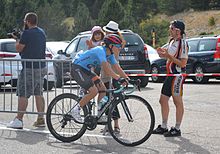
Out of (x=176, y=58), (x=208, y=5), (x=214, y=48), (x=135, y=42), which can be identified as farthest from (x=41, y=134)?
(x=208, y=5)

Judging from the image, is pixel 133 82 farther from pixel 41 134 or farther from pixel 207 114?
pixel 207 114

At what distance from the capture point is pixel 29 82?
9219mm

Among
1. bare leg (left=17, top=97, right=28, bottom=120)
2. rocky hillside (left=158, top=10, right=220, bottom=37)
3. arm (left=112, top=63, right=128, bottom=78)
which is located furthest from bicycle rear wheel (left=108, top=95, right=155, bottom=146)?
rocky hillside (left=158, top=10, right=220, bottom=37)

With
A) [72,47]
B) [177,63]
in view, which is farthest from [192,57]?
[177,63]

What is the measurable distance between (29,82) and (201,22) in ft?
186

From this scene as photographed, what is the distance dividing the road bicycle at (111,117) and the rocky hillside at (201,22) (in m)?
47.5

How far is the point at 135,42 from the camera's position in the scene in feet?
54.6

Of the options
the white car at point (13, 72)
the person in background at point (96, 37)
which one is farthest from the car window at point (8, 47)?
the person in background at point (96, 37)

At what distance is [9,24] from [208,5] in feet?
A: 95.9

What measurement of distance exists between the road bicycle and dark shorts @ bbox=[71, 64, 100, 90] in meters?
0.24

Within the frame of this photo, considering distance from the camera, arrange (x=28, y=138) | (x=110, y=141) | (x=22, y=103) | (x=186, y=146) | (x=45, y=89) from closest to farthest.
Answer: (x=186, y=146)
(x=110, y=141)
(x=28, y=138)
(x=22, y=103)
(x=45, y=89)

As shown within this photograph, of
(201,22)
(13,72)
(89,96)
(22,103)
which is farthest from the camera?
(201,22)

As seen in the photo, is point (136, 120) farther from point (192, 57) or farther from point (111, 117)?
point (192, 57)

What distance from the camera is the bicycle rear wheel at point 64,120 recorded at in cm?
796
